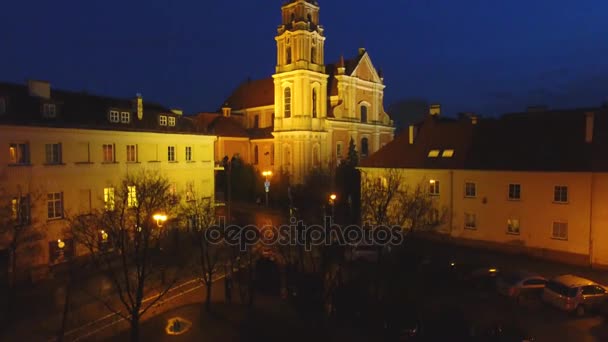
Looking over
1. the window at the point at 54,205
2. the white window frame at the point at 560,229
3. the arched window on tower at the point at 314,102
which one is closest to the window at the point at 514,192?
the white window frame at the point at 560,229

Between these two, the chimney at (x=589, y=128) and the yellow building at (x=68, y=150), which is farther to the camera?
the chimney at (x=589, y=128)

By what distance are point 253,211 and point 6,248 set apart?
25955 millimetres

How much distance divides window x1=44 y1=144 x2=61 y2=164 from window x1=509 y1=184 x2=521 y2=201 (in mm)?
28582

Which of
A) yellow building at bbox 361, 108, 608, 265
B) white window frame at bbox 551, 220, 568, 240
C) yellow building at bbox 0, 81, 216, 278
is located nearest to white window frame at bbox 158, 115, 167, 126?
yellow building at bbox 0, 81, 216, 278

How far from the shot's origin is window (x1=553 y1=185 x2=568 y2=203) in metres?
27.8

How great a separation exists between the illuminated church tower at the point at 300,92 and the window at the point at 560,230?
32.4 metres

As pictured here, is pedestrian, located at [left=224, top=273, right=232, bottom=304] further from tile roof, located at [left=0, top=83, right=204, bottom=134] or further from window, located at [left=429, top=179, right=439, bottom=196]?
window, located at [left=429, top=179, right=439, bottom=196]

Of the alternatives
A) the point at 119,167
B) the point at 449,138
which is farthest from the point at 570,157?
the point at 119,167

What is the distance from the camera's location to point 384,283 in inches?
862

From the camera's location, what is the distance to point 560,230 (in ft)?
92.0

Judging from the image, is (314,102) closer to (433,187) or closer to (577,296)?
(433,187)

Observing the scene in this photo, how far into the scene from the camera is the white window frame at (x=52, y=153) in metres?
26.1

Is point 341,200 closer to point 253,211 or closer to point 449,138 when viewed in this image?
point 253,211

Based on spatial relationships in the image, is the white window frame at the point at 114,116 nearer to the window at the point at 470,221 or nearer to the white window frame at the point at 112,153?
the white window frame at the point at 112,153
